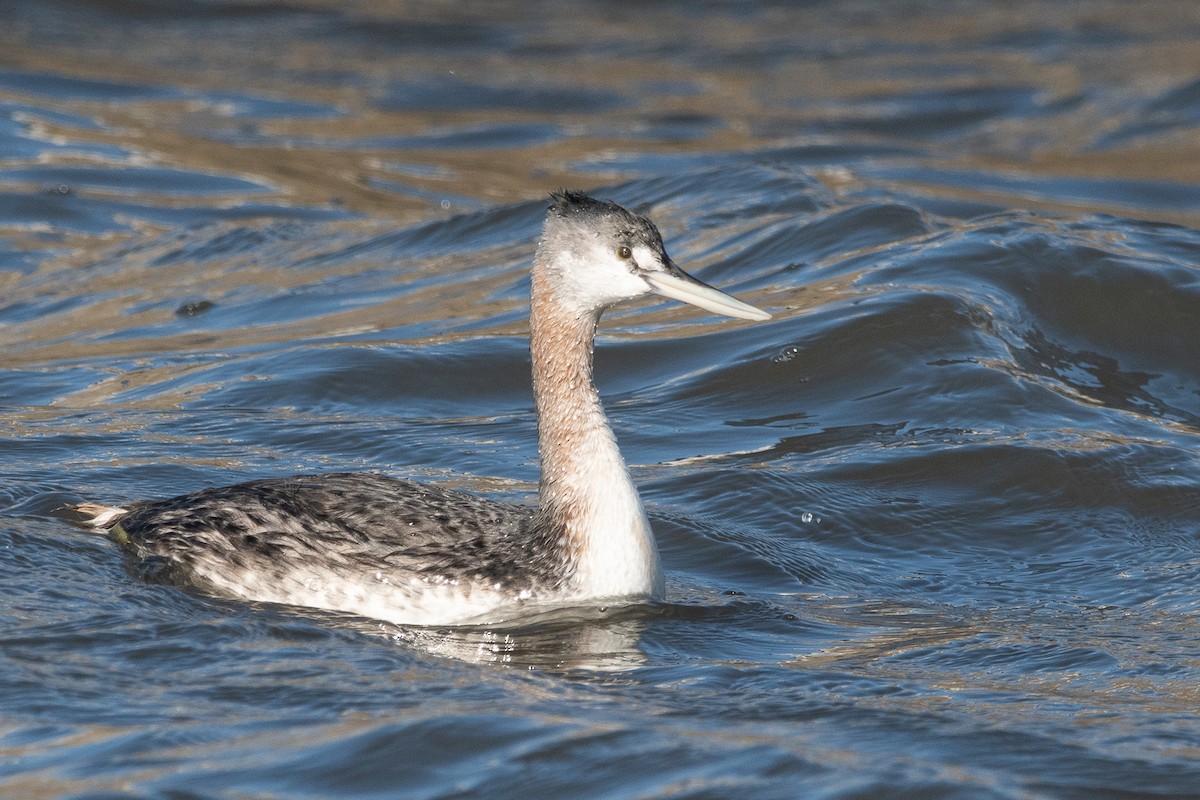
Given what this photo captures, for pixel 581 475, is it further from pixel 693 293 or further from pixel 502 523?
pixel 693 293

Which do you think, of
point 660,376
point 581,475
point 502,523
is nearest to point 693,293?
point 581,475

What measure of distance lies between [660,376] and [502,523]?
A: 3442mm

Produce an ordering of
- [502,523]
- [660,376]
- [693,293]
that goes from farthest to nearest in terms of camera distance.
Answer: [660,376], [502,523], [693,293]

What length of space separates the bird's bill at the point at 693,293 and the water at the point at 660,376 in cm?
116

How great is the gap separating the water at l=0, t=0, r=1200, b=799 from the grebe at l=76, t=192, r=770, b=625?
0.16m

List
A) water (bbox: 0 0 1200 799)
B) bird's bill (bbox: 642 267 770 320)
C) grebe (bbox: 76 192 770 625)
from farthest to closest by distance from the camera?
bird's bill (bbox: 642 267 770 320) → grebe (bbox: 76 192 770 625) → water (bbox: 0 0 1200 799)

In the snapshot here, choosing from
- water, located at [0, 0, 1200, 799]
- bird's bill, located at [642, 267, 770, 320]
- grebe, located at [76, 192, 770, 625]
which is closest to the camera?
water, located at [0, 0, 1200, 799]

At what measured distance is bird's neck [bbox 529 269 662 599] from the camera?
6871mm

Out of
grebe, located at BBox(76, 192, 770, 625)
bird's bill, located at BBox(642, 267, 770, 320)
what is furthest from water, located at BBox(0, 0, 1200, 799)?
bird's bill, located at BBox(642, 267, 770, 320)

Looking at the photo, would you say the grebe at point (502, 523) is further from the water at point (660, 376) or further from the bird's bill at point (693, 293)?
the water at point (660, 376)

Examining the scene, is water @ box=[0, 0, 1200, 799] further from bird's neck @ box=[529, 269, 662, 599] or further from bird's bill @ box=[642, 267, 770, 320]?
bird's bill @ box=[642, 267, 770, 320]

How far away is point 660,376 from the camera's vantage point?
10.4 m

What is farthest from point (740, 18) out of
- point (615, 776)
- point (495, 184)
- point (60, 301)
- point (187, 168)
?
point (615, 776)

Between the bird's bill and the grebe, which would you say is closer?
the grebe
